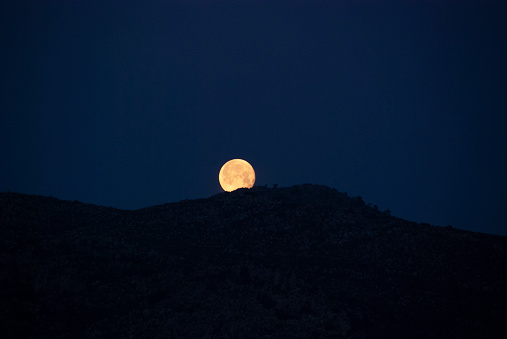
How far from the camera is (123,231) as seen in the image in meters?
49.0

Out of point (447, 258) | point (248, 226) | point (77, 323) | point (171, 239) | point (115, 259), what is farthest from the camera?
point (248, 226)

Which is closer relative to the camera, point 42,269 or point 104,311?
point 104,311

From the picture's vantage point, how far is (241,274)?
36688 mm

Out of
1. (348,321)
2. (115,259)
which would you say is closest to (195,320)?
(348,321)

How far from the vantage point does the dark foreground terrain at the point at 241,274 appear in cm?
2897

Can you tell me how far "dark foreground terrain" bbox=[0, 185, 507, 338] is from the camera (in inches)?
1141

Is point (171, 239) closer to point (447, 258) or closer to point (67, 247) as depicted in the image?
point (67, 247)

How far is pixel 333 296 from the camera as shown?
3403 cm

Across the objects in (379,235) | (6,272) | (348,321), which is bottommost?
(348,321)

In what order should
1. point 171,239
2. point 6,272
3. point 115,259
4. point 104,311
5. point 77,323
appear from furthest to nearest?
point 171,239
point 115,259
point 6,272
point 104,311
point 77,323

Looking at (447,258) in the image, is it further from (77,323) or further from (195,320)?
(77,323)

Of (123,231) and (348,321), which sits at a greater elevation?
(123,231)

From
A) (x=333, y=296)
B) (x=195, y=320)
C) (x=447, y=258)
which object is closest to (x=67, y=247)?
(x=195, y=320)

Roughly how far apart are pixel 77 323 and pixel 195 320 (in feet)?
28.6
